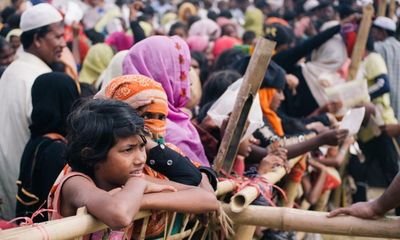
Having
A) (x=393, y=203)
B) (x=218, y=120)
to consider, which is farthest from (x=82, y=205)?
(x=218, y=120)

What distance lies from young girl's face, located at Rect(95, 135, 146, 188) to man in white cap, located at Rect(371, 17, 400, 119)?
6.07 m

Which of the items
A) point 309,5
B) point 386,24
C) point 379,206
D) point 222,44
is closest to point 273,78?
point 379,206

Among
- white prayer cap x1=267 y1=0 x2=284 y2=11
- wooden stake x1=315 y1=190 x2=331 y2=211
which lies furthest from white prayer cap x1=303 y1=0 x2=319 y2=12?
wooden stake x1=315 y1=190 x2=331 y2=211

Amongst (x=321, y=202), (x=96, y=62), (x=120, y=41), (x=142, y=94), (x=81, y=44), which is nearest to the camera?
(x=142, y=94)

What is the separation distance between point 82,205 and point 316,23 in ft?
39.4

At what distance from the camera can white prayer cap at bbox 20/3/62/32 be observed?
5109 millimetres

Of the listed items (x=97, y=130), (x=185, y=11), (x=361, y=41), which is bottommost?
(x=185, y=11)

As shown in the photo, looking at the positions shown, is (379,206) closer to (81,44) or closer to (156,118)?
(156,118)

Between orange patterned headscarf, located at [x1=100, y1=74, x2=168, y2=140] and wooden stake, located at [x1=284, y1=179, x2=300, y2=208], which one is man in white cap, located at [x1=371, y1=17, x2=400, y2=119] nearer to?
wooden stake, located at [x1=284, y1=179, x2=300, y2=208]

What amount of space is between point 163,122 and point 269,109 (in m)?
2.42

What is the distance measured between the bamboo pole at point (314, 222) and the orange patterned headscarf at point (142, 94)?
46 centimetres

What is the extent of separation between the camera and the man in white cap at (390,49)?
852 cm

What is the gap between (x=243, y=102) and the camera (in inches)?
151

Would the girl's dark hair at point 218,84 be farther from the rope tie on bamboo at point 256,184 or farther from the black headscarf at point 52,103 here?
the black headscarf at point 52,103
